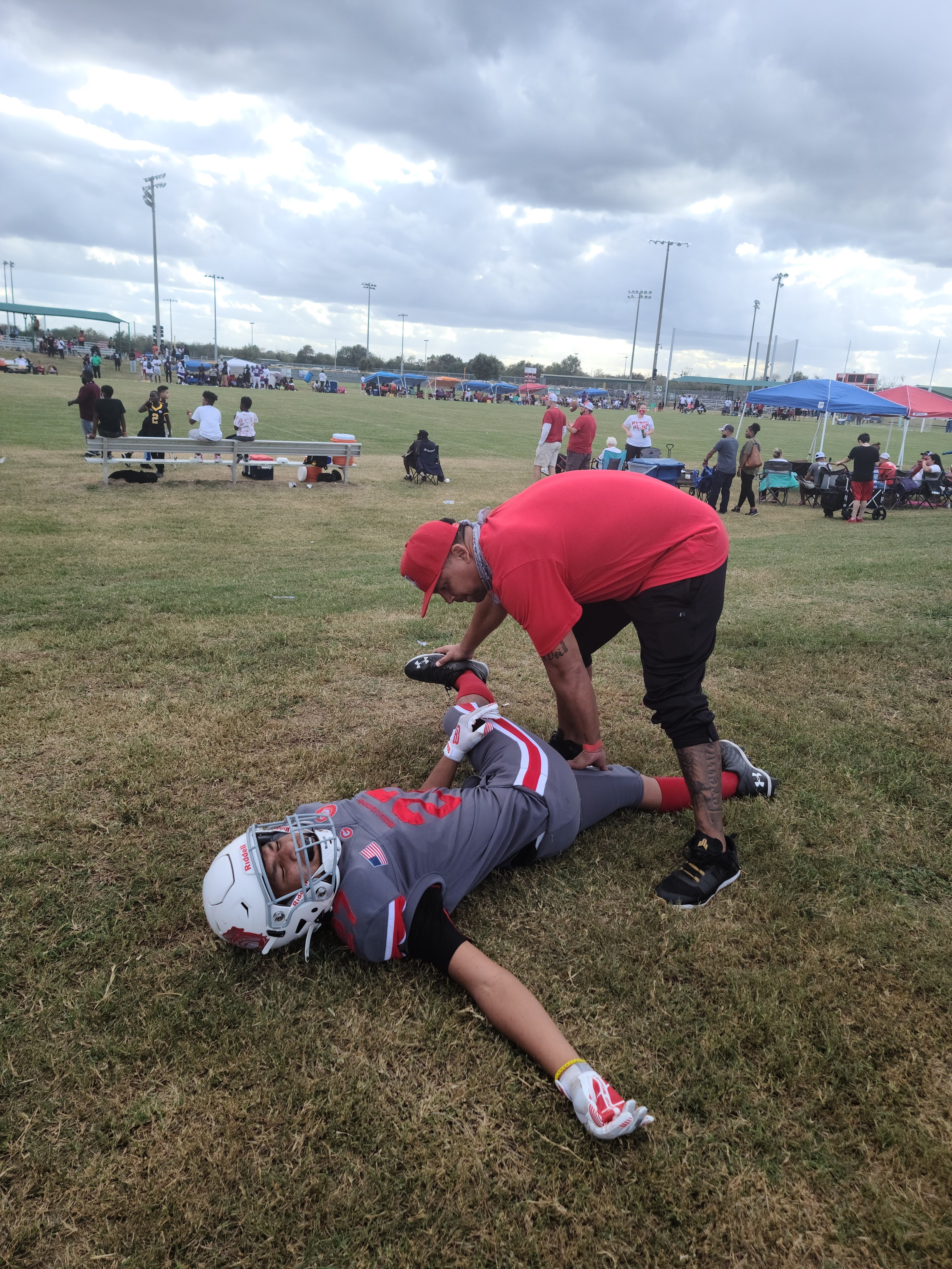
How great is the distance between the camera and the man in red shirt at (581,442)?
1675 cm

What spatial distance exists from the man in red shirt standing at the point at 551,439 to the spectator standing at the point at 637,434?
1816 mm

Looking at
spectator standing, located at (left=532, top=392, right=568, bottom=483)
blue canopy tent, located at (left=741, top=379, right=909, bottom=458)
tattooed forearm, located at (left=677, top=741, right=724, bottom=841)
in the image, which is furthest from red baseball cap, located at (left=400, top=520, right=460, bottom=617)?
blue canopy tent, located at (left=741, top=379, right=909, bottom=458)

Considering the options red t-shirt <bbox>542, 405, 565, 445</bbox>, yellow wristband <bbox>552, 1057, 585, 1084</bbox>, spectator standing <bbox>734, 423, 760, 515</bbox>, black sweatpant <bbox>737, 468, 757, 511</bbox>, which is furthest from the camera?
red t-shirt <bbox>542, 405, 565, 445</bbox>

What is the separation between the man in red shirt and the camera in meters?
16.8

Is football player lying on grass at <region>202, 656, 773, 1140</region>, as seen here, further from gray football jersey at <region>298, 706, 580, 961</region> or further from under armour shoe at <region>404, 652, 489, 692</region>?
under armour shoe at <region>404, 652, 489, 692</region>

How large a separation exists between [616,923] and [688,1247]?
45.3 inches

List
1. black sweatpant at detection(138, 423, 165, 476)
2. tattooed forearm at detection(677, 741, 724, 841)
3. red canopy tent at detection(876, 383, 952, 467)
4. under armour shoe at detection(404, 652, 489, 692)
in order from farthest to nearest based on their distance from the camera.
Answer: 1. red canopy tent at detection(876, 383, 952, 467)
2. black sweatpant at detection(138, 423, 165, 476)
3. under armour shoe at detection(404, 652, 489, 692)
4. tattooed forearm at detection(677, 741, 724, 841)

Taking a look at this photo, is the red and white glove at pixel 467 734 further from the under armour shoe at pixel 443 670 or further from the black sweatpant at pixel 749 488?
the black sweatpant at pixel 749 488

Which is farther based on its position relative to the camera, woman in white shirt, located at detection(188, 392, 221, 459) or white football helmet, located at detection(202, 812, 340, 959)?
woman in white shirt, located at detection(188, 392, 221, 459)

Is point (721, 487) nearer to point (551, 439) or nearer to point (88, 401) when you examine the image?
point (551, 439)

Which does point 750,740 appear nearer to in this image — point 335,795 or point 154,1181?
point 335,795

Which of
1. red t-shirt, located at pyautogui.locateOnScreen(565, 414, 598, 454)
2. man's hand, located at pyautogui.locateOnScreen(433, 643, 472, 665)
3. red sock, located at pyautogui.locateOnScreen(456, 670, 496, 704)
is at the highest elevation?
red t-shirt, located at pyautogui.locateOnScreen(565, 414, 598, 454)

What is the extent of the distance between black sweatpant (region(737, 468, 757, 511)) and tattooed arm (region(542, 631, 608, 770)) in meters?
14.0

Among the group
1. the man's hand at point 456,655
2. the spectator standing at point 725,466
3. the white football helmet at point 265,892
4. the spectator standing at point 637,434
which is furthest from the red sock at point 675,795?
the spectator standing at point 637,434
